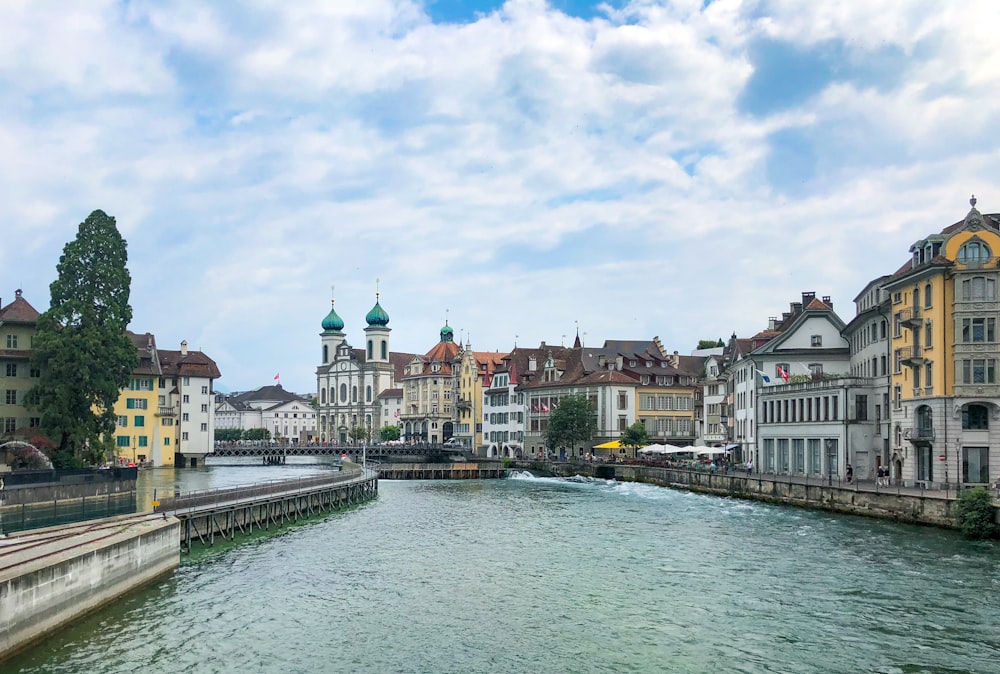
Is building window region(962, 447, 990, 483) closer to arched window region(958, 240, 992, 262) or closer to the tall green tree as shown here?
arched window region(958, 240, 992, 262)

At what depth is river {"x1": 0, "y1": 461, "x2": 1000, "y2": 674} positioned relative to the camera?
80.7 feet

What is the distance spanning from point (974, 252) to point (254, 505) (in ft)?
132

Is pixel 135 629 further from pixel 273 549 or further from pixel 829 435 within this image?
pixel 829 435

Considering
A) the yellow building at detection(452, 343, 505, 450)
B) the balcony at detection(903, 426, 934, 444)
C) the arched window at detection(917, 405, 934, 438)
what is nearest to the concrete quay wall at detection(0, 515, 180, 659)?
the balcony at detection(903, 426, 934, 444)

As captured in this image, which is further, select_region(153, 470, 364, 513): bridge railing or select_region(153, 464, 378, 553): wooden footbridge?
select_region(153, 464, 378, 553): wooden footbridge

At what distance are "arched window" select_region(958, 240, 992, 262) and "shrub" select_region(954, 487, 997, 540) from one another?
14234 millimetres

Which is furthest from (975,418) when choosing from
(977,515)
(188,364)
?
(188,364)

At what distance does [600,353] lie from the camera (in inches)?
4727

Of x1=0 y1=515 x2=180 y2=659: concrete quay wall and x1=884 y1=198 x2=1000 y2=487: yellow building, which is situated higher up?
x1=884 y1=198 x2=1000 y2=487: yellow building

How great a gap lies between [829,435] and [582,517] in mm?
19396

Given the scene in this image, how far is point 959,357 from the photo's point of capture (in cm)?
5203

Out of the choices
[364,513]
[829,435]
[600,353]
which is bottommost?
[364,513]

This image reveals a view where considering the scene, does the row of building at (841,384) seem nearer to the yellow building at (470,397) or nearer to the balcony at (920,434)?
the balcony at (920,434)

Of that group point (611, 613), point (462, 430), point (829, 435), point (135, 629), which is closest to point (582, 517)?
point (829, 435)
